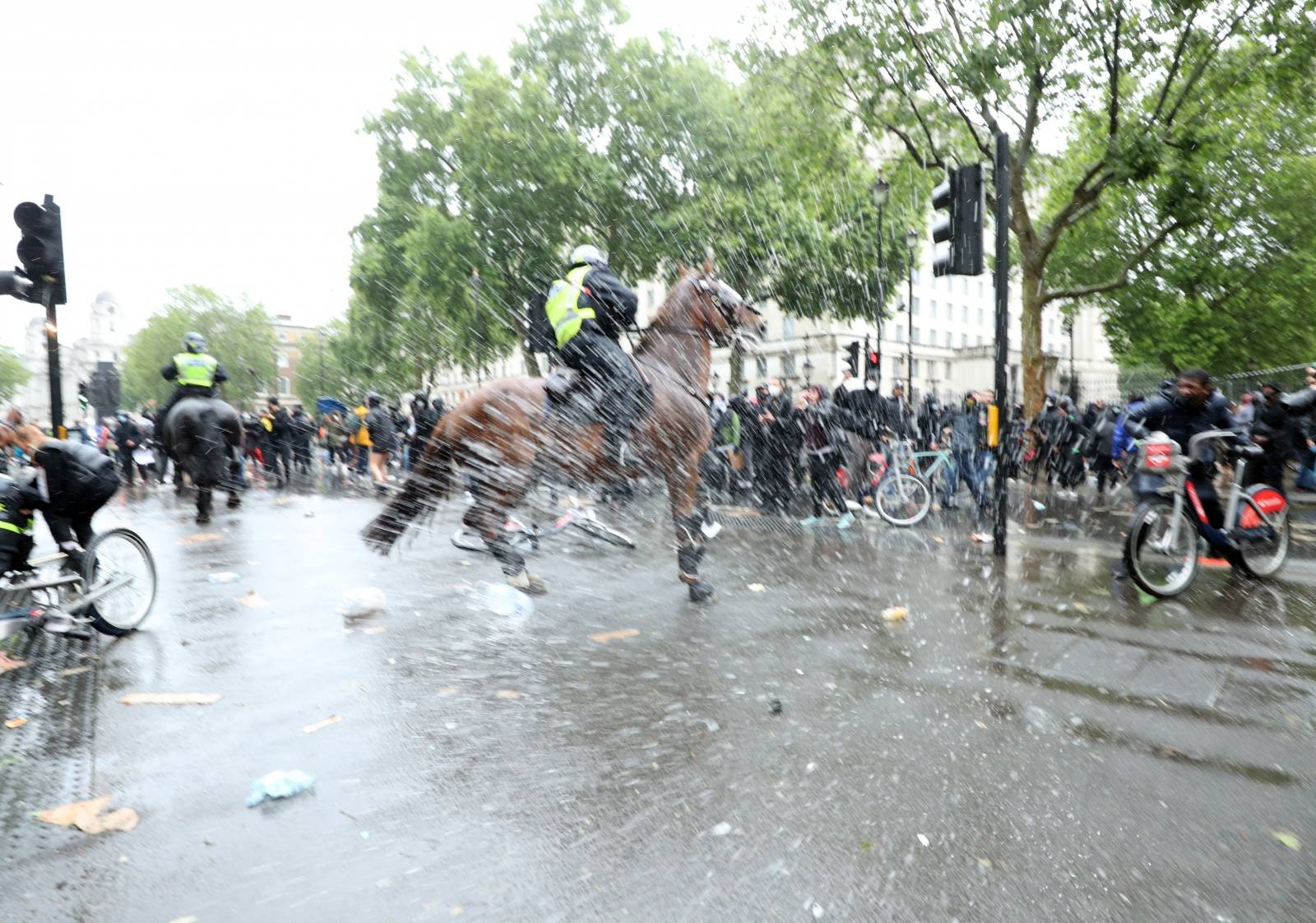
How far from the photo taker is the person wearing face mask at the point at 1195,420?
734 centimetres

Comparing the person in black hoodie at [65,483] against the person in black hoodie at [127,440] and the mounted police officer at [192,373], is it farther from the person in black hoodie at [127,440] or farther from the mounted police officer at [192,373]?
the person in black hoodie at [127,440]

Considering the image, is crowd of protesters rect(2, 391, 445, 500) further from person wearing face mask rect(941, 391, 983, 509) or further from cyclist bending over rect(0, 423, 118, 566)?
Answer: cyclist bending over rect(0, 423, 118, 566)

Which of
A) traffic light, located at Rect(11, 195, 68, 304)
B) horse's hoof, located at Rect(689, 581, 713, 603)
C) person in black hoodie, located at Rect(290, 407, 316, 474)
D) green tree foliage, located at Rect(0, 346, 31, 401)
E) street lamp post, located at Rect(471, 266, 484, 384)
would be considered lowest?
horse's hoof, located at Rect(689, 581, 713, 603)

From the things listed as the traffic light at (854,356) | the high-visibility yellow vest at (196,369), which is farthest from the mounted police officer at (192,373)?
the traffic light at (854,356)

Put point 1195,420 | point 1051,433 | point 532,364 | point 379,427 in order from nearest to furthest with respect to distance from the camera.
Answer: point 1195,420 < point 379,427 < point 532,364 < point 1051,433

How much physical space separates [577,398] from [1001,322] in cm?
451

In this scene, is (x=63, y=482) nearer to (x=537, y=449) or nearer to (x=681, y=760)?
(x=537, y=449)

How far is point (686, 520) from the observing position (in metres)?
6.77

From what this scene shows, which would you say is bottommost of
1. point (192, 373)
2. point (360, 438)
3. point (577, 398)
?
point (360, 438)

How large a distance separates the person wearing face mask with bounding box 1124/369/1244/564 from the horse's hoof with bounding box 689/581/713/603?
3984 mm

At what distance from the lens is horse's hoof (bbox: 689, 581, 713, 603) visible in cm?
656

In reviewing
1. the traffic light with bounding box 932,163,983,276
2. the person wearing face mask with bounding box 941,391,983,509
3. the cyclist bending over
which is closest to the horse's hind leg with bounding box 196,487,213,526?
the cyclist bending over

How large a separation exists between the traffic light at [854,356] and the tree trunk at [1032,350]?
325 inches

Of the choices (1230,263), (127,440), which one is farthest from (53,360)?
(1230,263)
